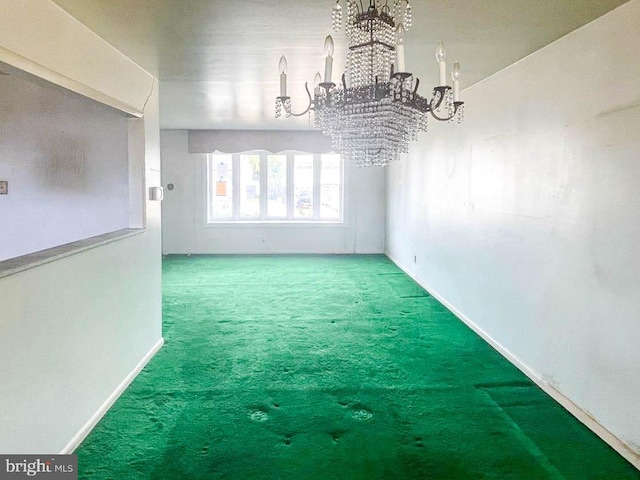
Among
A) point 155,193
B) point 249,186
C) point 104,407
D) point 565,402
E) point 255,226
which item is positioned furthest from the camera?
point 249,186

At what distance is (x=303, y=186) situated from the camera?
8625 mm

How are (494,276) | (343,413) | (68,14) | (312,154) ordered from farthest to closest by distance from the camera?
(312,154)
(494,276)
(343,413)
(68,14)

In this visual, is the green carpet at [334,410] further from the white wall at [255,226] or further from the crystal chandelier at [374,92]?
the white wall at [255,226]

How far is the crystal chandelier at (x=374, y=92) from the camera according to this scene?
216 cm

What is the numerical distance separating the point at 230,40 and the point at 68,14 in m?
0.88

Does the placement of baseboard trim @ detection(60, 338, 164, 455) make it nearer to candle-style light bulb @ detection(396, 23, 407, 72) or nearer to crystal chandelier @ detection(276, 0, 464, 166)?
crystal chandelier @ detection(276, 0, 464, 166)

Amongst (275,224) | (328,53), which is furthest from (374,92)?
(275,224)

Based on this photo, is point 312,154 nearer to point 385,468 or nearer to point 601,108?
point 601,108

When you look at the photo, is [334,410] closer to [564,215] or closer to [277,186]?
[564,215]

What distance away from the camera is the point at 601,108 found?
2480 mm

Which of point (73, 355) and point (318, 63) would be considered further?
point (318, 63)

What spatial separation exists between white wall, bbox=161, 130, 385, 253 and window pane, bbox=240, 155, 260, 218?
0.34m

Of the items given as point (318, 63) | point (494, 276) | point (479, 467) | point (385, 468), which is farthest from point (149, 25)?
point (494, 276)

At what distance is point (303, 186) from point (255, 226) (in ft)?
3.60
